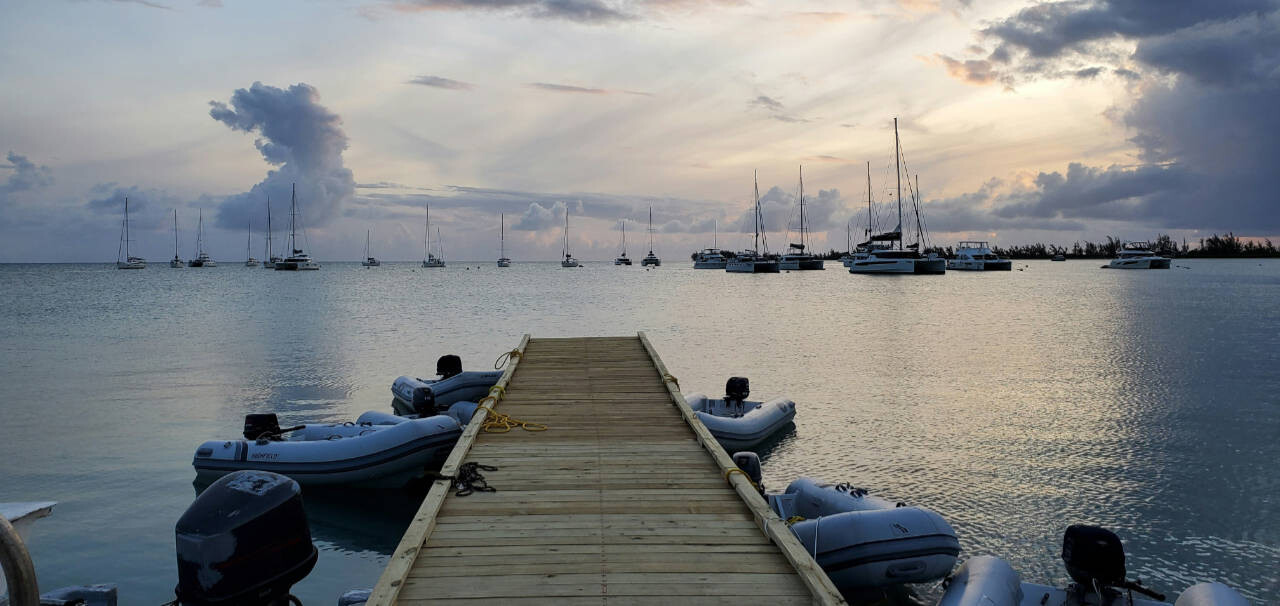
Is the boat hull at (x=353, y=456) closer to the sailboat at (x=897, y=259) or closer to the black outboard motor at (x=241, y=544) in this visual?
the black outboard motor at (x=241, y=544)

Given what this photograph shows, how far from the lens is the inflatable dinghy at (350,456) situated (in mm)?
9930

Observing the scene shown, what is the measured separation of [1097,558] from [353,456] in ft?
27.9

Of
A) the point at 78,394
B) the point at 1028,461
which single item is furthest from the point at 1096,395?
the point at 78,394

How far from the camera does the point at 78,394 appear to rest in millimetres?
18453

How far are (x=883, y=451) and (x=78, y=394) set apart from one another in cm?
1909

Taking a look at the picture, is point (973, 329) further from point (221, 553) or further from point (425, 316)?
point (221, 553)

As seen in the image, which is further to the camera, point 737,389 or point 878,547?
point 737,389

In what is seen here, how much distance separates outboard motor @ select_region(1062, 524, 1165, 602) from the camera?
590cm

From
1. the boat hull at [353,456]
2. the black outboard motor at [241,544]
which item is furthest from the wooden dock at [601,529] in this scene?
the boat hull at [353,456]

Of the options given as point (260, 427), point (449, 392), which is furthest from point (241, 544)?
point (449, 392)

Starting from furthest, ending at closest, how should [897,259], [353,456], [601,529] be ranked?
[897,259] < [353,456] < [601,529]

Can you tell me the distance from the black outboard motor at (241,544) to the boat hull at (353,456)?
5031mm

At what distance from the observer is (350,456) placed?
32.5 feet

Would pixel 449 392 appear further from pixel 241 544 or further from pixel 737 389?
pixel 241 544
